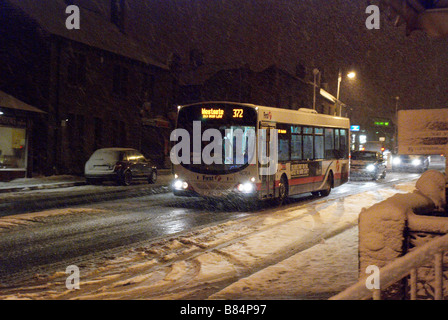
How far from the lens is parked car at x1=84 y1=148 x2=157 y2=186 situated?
23.9 m

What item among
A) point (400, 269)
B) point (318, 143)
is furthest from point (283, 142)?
point (400, 269)

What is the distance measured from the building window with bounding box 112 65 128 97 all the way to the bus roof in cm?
1860

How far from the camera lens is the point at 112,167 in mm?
23891

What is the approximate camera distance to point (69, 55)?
1189 inches

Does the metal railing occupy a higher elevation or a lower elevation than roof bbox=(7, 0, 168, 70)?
lower

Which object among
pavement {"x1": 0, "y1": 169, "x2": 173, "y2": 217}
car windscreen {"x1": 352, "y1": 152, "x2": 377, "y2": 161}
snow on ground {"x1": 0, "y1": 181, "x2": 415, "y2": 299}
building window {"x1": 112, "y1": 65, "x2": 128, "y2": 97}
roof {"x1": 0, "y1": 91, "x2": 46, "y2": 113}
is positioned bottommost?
snow on ground {"x1": 0, "y1": 181, "x2": 415, "y2": 299}

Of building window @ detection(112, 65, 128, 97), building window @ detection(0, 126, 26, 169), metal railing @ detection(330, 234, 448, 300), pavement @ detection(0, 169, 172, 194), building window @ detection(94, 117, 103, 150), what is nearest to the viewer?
metal railing @ detection(330, 234, 448, 300)

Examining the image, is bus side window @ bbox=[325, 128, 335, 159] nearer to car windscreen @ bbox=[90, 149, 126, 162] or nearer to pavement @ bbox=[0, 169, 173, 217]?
pavement @ bbox=[0, 169, 173, 217]

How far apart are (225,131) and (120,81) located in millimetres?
22047

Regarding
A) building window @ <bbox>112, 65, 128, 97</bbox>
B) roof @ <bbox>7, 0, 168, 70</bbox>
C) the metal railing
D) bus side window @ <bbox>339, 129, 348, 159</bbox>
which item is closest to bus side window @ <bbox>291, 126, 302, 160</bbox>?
bus side window @ <bbox>339, 129, 348, 159</bbox>

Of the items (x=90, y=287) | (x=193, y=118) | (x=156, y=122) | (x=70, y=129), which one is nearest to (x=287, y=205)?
(x=193, y=118)

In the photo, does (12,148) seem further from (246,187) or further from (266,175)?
(266,175)

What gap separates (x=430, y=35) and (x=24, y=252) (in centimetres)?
744
